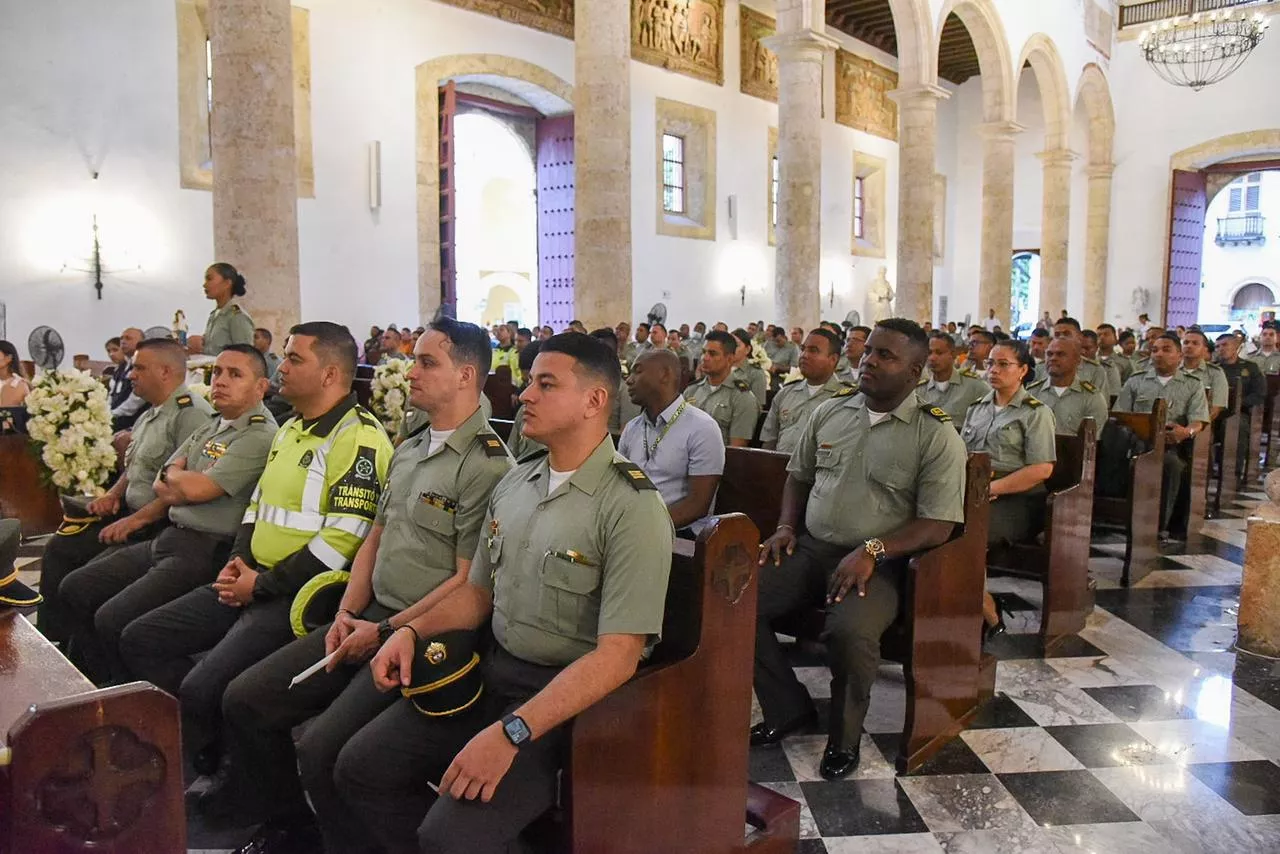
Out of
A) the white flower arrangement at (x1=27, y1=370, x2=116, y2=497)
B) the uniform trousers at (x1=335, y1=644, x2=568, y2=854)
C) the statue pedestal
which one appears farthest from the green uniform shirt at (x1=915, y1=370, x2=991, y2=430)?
the white flower arrangement at (x1=27, y1=370, x2=116, y2=497)

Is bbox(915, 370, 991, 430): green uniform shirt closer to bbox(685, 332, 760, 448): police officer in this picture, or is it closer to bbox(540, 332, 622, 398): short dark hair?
bbox(685, 332, 760, 448): police officer

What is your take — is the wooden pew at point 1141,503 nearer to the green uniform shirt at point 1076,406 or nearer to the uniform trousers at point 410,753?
the green uniform shirt at point 1076,406

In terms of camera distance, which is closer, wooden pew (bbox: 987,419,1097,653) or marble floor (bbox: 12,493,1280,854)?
marble floor (bbox: 12,493,1280,854)

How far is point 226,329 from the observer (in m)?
6.14

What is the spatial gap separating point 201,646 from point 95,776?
2.01 m

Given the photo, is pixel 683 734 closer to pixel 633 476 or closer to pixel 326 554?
pixel 633 476

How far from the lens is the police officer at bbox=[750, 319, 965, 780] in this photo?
3.01m

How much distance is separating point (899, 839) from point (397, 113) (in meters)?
12.7

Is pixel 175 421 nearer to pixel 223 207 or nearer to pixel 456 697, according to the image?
pixel 456 697

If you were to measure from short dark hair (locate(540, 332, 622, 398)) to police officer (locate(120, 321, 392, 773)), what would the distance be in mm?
1058

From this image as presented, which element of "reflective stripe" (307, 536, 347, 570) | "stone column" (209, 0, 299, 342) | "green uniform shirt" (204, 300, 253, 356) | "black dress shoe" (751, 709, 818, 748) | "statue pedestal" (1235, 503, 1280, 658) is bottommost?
"black dress shoe" (751, 709, 818, 748)

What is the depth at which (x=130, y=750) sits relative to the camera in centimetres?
117

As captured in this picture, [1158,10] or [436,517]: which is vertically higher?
[1158,10]

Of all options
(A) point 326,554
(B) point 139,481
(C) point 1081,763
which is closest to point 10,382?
(B) point 139,481
